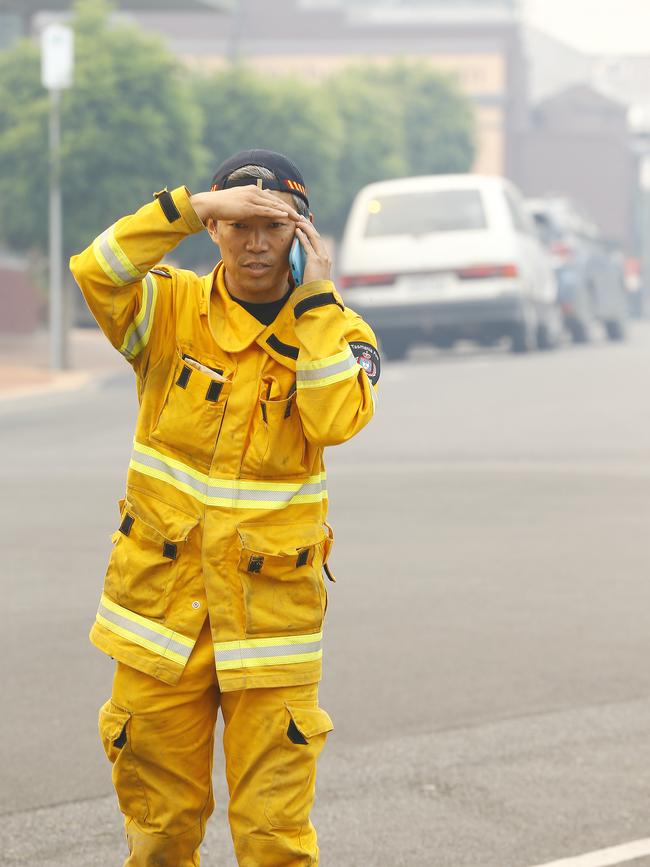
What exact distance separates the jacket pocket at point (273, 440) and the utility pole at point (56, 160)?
21581mm

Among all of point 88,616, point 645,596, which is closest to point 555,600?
point 645,596

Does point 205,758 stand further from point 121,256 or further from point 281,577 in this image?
point 121,256

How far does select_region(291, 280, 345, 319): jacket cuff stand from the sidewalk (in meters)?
16.7

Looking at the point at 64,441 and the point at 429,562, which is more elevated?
the point at 429,562

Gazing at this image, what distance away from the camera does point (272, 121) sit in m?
42.5

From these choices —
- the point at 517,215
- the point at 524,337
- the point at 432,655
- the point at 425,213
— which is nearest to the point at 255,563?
the point at 432,655

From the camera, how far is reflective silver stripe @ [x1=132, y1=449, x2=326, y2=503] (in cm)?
364

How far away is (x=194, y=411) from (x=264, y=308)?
249 millimetres

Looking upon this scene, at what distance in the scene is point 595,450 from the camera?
14.8 metres

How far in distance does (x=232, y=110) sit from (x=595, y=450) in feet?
91.2

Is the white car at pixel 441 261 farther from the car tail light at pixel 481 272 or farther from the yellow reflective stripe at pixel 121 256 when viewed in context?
the yellow reflective stripe at pixel 121 256

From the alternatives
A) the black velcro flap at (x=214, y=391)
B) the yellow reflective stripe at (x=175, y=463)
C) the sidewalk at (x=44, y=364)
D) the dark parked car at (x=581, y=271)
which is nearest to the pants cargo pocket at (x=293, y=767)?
the yellow reflective stripe at (x=175, y=463)

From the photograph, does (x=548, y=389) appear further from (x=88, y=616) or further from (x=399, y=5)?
(x=399, y=5)

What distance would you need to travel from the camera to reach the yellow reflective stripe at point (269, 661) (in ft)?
11.9
